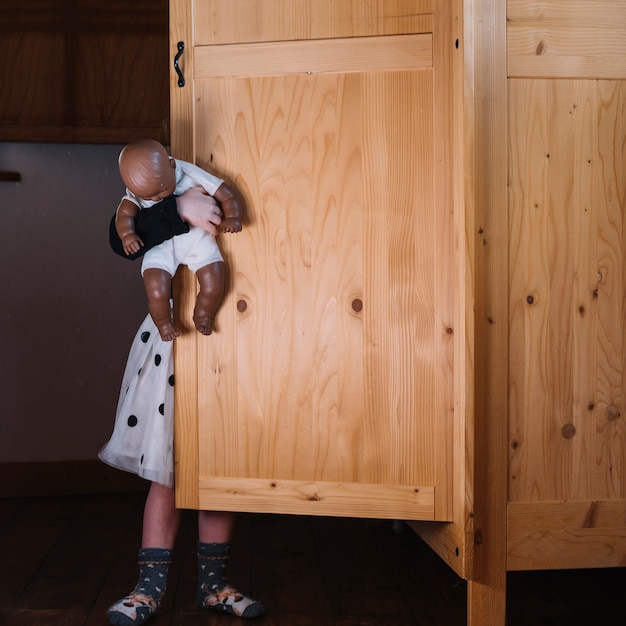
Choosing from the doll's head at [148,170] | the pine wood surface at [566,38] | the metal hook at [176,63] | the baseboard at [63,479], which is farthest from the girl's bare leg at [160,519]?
the pine wood surface at [566,38]

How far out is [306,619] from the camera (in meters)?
1.48

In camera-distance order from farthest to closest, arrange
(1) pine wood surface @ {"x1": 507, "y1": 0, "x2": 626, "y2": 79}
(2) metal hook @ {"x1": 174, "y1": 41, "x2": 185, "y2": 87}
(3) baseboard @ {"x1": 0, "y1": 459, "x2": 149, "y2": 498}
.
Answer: (3) baseboard @ {"x1": 0, "y1": 459, "x2": 149, "y2": 498} → (2) metal hook @ {"x1": 174, "y1": 41, "x2": 185, "y2": 87} → (1) pine wood surface @ {"x1": 507, "y1": 0, "x2": 626, "y2": 79}

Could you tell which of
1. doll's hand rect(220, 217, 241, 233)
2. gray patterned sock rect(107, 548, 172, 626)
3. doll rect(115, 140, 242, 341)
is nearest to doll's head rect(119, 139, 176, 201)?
doll rect(115, 140, 242, 341)

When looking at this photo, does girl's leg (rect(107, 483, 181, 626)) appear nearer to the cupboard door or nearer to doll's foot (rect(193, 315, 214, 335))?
the cupboard door

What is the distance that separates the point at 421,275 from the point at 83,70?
165cm

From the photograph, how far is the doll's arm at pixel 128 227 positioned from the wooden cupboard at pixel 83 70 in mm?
1079

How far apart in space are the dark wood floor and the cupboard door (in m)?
0.31

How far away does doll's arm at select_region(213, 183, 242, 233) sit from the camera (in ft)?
4.40

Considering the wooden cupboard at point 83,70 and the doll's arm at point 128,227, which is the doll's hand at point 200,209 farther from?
the wooden cupboard at point 83,70

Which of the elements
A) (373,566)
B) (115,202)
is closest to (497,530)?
(373,566)

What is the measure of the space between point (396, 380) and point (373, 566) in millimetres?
700

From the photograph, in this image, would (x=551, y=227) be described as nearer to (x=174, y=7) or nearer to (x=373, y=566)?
(x=174, y=7)

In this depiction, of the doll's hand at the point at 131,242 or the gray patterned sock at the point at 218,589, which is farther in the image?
the gray patterned sock at the point at 218,589

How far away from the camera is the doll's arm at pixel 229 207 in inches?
52.8
